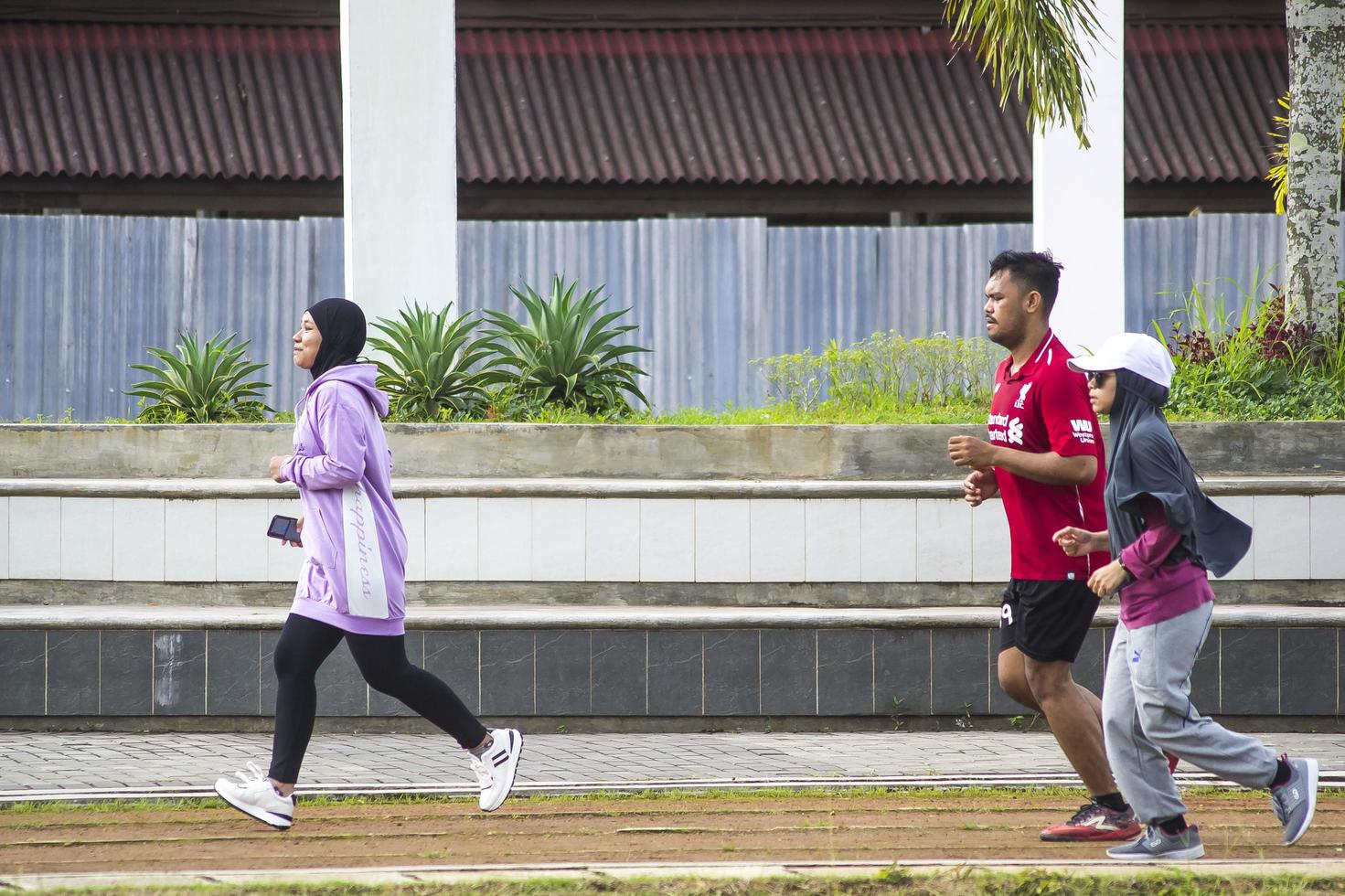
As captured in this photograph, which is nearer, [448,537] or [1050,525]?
[1050,525]

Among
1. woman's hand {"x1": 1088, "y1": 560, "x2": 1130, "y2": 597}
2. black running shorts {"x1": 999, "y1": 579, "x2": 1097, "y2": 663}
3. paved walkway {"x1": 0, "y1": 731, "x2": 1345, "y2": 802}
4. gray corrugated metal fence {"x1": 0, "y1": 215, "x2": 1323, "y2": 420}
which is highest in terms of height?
gray corrugated metal fence {"x1": 0, "y1": 215, "x2": 1323, "y2": 420}

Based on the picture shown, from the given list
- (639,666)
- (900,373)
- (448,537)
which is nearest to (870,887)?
(639,666)

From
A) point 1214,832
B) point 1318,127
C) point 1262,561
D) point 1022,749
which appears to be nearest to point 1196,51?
point 1318,127

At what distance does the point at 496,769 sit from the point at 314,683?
73cm

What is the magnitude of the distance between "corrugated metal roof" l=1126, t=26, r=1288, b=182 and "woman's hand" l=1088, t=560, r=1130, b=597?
9.67 metres

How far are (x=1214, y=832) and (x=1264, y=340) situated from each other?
202 inches

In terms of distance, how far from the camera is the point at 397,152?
10227 millimetres

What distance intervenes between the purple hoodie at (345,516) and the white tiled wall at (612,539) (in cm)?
264

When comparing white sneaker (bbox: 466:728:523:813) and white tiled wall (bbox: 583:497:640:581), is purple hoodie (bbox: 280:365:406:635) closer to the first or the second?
white sneaker (bbox: 466:728:523:813)

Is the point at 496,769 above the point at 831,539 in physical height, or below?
below

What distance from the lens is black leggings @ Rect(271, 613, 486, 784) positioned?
17.5ft

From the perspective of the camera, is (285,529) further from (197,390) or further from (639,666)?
(197,390)

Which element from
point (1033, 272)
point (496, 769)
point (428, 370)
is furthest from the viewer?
point (428, 370)

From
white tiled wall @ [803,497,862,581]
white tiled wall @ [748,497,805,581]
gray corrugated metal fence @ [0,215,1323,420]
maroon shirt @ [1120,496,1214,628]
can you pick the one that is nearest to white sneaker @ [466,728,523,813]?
maroon shirt @ [1120,496,1214,628]
